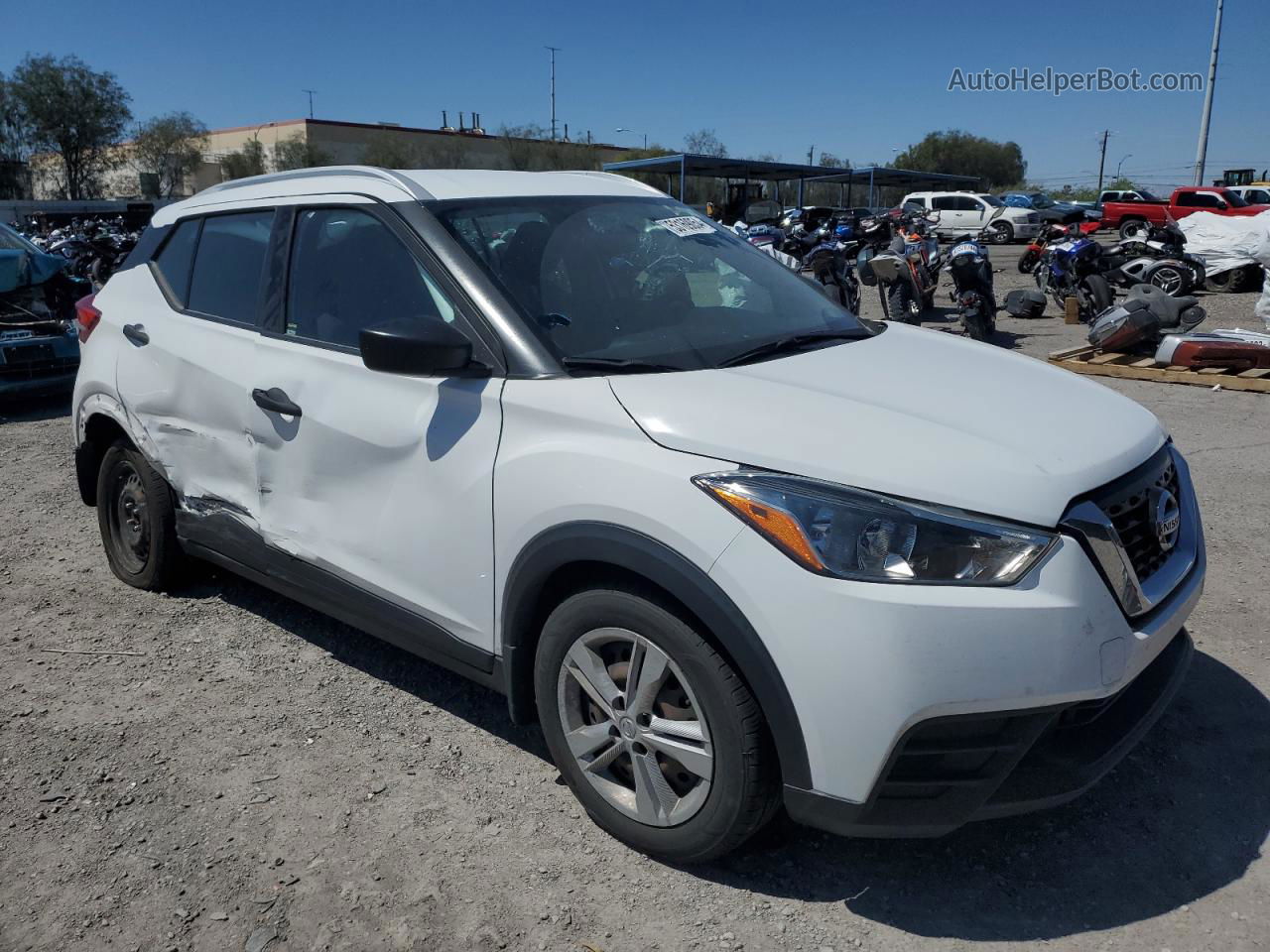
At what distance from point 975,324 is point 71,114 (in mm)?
67255

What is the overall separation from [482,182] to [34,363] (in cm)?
707

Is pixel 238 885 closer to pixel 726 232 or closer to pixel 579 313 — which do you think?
pixel 579 313

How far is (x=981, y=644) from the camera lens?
211 cm

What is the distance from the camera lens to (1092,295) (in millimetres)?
13008

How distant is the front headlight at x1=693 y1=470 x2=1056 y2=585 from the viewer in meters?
2.16

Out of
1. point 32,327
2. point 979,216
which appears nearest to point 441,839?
point 32,327

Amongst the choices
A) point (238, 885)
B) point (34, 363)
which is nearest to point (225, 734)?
point (238, 885)

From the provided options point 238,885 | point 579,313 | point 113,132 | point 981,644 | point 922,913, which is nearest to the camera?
point 981,644

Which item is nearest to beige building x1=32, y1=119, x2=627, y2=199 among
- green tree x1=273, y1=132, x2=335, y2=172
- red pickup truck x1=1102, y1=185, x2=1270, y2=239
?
green tree x1=273, y1=132, x2=335, y2=172

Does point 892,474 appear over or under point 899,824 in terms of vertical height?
over

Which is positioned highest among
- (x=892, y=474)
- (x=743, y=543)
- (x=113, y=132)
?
(x=113, y=132)

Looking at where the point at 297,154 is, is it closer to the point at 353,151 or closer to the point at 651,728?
the point at 353,151

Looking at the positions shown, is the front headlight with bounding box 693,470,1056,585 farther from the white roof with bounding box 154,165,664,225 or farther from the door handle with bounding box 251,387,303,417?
Answer: the door handle with bounding box 251,387,303,417

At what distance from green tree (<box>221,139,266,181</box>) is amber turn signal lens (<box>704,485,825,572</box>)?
68.0 m
